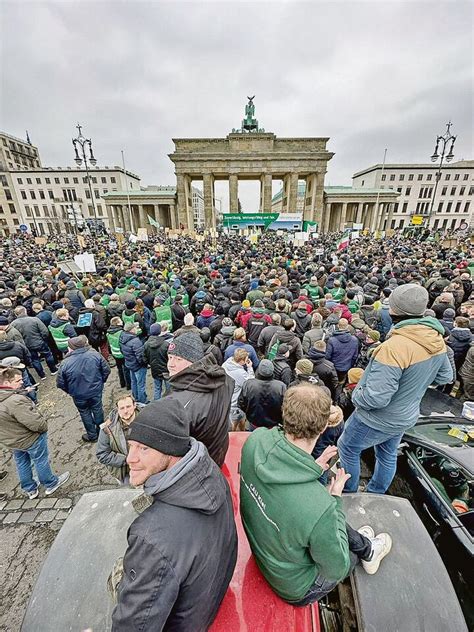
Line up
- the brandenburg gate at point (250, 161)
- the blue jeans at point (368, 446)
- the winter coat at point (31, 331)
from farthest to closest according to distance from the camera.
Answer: the brandenburg gate at point (250, 161), the winter coat at point (31, 331), the blue jeans at point (368, 446)

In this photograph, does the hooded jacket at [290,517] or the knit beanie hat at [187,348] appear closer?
the hooded jacket at [290,517]

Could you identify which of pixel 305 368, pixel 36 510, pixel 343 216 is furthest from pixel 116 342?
pixel 343 216

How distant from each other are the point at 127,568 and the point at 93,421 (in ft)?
13.4

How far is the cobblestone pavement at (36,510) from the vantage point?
8.89 feet

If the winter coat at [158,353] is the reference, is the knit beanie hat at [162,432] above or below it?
above

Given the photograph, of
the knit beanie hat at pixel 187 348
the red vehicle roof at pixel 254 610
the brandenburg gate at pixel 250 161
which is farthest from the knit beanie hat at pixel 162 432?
the brandenburg gate at pixel 250 161

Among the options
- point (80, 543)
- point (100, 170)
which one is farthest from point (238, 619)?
point (100, 170)

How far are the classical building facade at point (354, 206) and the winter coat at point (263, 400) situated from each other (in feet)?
167

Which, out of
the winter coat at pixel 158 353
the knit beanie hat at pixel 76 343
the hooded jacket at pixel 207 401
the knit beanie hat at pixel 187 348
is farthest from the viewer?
the winter coat at pixel 158 353

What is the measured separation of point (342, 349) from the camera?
500cm

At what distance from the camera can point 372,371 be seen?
254 cm

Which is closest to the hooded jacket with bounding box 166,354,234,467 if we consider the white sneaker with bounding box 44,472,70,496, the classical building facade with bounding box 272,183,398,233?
Result: the white sneaker with bounding box 44,472,70,496

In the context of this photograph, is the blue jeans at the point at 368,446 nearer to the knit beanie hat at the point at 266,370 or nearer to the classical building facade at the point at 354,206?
the knit beanie hat at the point at 266,370

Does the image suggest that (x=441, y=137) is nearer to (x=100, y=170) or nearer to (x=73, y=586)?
(x=73, y=586)
